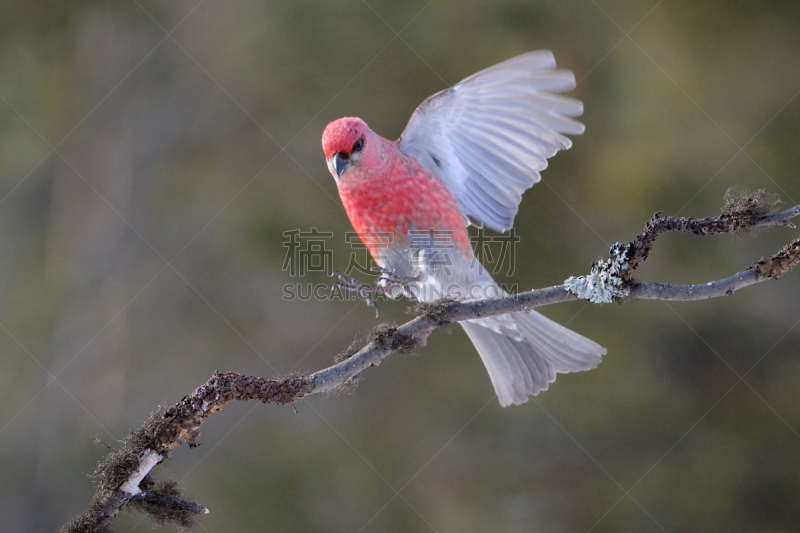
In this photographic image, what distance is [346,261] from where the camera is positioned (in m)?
3.30

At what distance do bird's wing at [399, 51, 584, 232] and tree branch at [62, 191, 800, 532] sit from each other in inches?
26.9

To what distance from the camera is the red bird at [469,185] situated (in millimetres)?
1954

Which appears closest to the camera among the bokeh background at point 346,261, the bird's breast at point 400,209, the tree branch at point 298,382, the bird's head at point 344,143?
the tree branch at point 298,382

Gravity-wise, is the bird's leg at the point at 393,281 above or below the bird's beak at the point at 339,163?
below

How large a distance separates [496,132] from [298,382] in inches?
46.8

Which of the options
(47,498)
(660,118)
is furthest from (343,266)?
(47,498)

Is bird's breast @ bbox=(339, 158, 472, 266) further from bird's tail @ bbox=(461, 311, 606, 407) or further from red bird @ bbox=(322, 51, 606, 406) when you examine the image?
bird's tail @ bbox=(461, 311, 606, 407)

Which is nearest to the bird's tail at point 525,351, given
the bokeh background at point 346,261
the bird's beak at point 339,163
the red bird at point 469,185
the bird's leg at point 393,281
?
the red bird at point 469,185

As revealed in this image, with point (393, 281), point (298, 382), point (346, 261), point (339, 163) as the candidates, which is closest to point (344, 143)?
point (339, 163)

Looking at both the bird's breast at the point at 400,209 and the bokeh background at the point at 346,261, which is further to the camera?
the bokeh background at the point at 346,261

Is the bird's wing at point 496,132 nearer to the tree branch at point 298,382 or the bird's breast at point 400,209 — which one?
the bird's breast at point 400,209

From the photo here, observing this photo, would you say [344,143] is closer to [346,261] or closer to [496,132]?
[496,132]

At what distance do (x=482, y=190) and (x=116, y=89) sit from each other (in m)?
2.39

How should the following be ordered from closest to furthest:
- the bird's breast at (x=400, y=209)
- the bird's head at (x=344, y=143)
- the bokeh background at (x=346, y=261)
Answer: the bird's head at (x=344, y=143) → the bird's breast at (x=400, y=209) → the bokeh background at (x=346, y=261)
